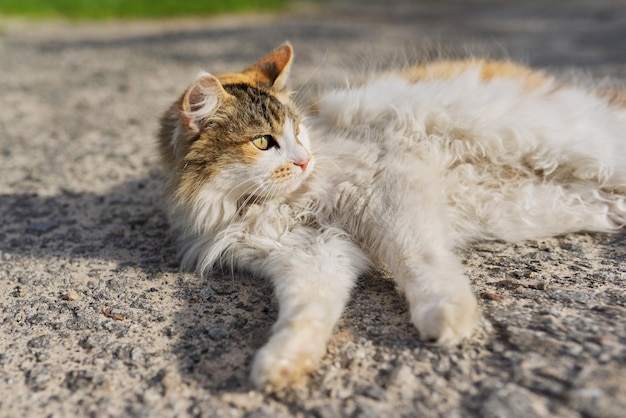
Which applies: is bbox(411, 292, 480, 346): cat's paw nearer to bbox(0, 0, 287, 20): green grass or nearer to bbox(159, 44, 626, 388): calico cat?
bbox(159, 44, 626, 388): calico cat

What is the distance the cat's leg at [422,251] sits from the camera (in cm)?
166

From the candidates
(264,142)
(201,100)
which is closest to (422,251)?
(264,142)

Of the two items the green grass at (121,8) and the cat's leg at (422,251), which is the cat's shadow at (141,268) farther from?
the green grass at (121,8)

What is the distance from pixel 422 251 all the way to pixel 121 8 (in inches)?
375

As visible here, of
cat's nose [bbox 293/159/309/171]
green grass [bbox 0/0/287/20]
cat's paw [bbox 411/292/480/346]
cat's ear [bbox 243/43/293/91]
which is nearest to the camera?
cat's paw [bbox 411/292/480/346]

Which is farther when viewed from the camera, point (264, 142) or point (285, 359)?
point (264, 142)

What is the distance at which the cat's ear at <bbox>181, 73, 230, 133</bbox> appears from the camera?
2107mm

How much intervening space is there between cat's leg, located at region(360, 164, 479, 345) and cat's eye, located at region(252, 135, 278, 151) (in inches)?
18.8

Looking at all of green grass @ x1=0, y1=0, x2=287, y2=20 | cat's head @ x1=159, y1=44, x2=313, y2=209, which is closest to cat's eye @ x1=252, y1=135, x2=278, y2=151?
cat's head @ x1=159, y1=44, x2=313, y2=209

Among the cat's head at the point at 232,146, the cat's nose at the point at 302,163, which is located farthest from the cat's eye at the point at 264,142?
the cat's nose at the point at 302,163

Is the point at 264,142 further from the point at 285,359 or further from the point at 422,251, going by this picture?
the point at 285,359

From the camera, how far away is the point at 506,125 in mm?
2383

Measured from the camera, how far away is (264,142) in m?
2.20

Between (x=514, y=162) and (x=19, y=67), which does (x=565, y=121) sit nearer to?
(x=514, y=162)
